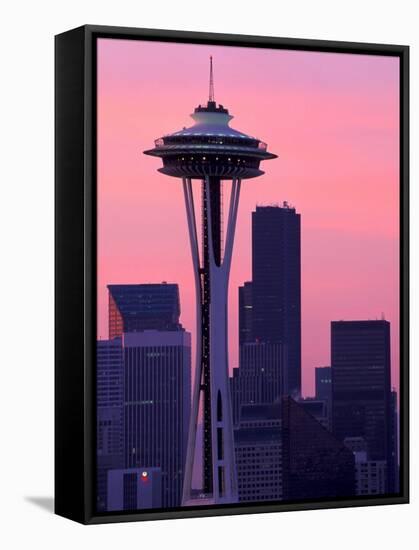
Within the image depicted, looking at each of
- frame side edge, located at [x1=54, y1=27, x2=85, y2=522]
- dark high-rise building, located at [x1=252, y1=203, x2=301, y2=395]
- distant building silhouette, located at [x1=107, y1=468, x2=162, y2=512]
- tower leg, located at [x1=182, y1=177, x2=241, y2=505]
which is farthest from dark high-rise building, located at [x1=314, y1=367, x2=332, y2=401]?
frame side edge, located at [x1=54, y1=27, x2=85, y2=522]

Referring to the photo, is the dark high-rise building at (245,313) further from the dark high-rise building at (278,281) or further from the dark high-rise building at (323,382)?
the dark high-rise building at (323,382)

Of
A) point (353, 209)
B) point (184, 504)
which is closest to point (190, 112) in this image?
point (353, 209)

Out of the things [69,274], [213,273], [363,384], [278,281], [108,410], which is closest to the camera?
[108,410]

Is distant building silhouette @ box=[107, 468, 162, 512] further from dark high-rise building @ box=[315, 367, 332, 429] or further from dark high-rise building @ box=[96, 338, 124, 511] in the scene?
dark high-rise building @ box=[315, 367, 332, 429]

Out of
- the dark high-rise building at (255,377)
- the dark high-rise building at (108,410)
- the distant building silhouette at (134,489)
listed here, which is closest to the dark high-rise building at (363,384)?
the dark high-rise building at (255,377)

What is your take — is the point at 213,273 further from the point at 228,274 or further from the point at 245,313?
the point at 245,313

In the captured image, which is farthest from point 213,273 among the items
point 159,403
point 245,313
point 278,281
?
point 159,403
